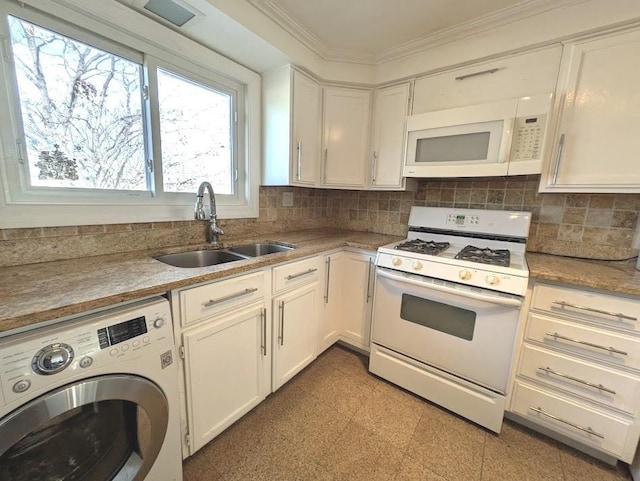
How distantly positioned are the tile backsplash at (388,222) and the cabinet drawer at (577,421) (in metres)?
0.91

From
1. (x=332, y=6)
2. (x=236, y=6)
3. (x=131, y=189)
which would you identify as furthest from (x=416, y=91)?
(x=131, y=189)

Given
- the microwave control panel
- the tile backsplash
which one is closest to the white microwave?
the microwave control panel

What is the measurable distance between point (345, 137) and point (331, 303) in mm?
1345

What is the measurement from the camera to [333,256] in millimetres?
1930

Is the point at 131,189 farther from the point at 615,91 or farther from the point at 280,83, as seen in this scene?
the point at 615,91

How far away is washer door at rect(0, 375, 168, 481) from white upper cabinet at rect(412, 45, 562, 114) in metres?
2.25

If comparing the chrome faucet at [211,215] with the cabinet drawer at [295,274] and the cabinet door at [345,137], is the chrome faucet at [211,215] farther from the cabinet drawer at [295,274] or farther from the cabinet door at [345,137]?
the cabinet door at [345,137]

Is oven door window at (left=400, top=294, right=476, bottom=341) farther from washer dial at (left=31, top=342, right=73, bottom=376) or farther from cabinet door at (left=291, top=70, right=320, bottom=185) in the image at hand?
washer dial at (left=31, top=342, right=73, bottom=376)

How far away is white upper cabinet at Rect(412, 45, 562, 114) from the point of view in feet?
4.89

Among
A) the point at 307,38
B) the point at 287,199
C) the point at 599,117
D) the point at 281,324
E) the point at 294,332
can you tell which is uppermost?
the point at 307,38

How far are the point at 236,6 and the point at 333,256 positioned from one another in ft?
5.06

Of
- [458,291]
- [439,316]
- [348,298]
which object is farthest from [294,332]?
[458,291]

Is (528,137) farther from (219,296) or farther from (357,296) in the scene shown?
(219,296)

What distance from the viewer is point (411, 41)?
1.83 meters
